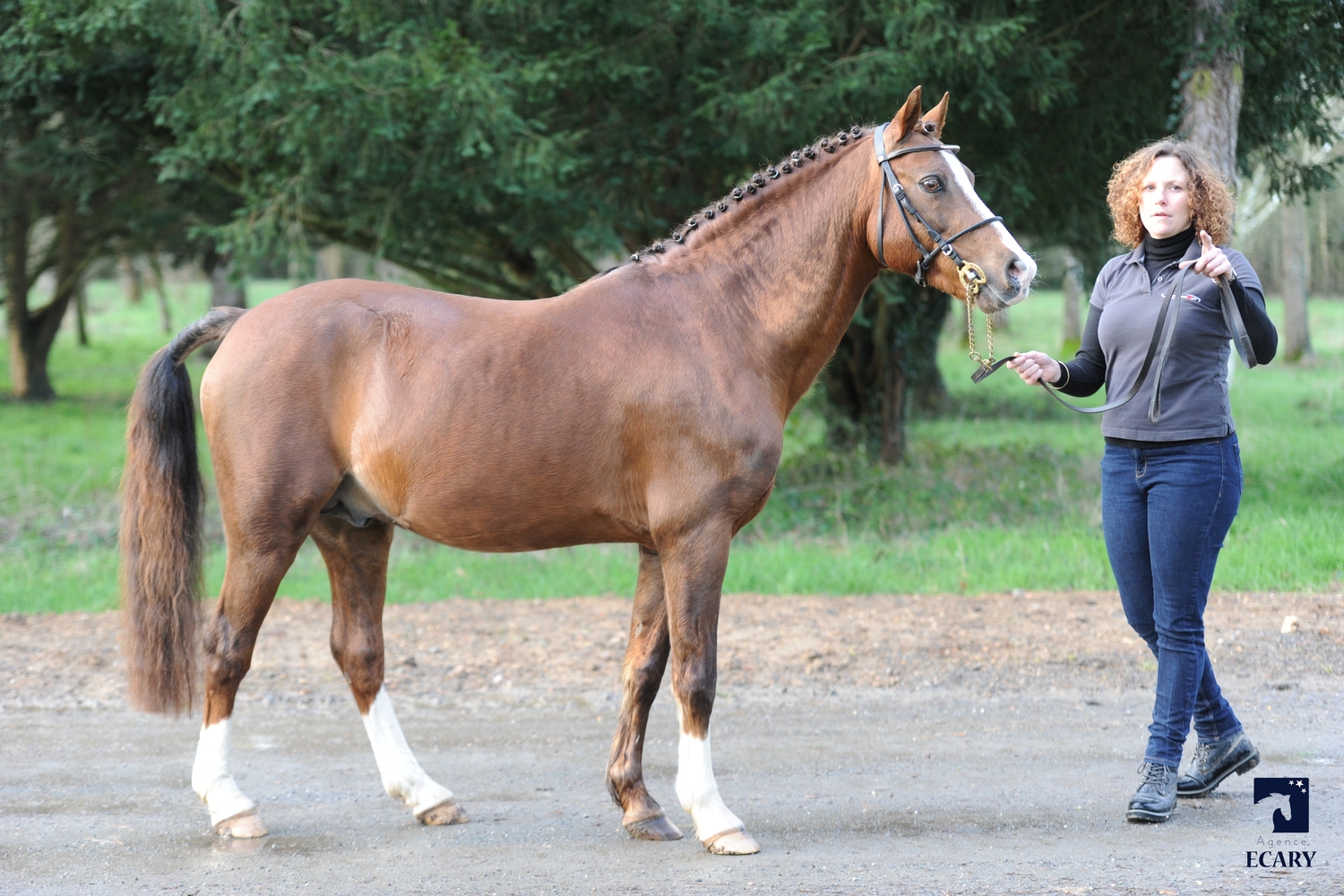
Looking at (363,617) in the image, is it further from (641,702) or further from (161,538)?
(641,702)

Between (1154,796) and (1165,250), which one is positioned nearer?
(1154,796)

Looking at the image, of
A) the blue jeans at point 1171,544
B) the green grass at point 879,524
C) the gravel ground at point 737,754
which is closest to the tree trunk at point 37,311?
the green grass at point 879,524

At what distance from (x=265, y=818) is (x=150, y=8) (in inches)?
257

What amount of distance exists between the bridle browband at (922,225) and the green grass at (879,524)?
3.95m

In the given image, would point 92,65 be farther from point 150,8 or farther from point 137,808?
point 137,808

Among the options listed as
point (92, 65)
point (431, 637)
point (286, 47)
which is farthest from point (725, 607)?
point (92, 65)

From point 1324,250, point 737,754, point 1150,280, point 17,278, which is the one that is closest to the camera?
point 1150,280

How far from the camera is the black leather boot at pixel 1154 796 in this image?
3.86 metres

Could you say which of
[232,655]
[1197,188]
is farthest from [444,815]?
[1197,188]

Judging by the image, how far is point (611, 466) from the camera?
12.5 ft

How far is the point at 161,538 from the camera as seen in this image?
13.6 feet

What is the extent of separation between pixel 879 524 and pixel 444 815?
19.9 feet

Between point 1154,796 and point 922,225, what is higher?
point 922,225

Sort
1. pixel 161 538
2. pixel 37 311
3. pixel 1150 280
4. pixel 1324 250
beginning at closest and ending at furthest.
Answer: pixel 1150 280
pixel 161 538
pixel 37 311
pixel 1324 250
